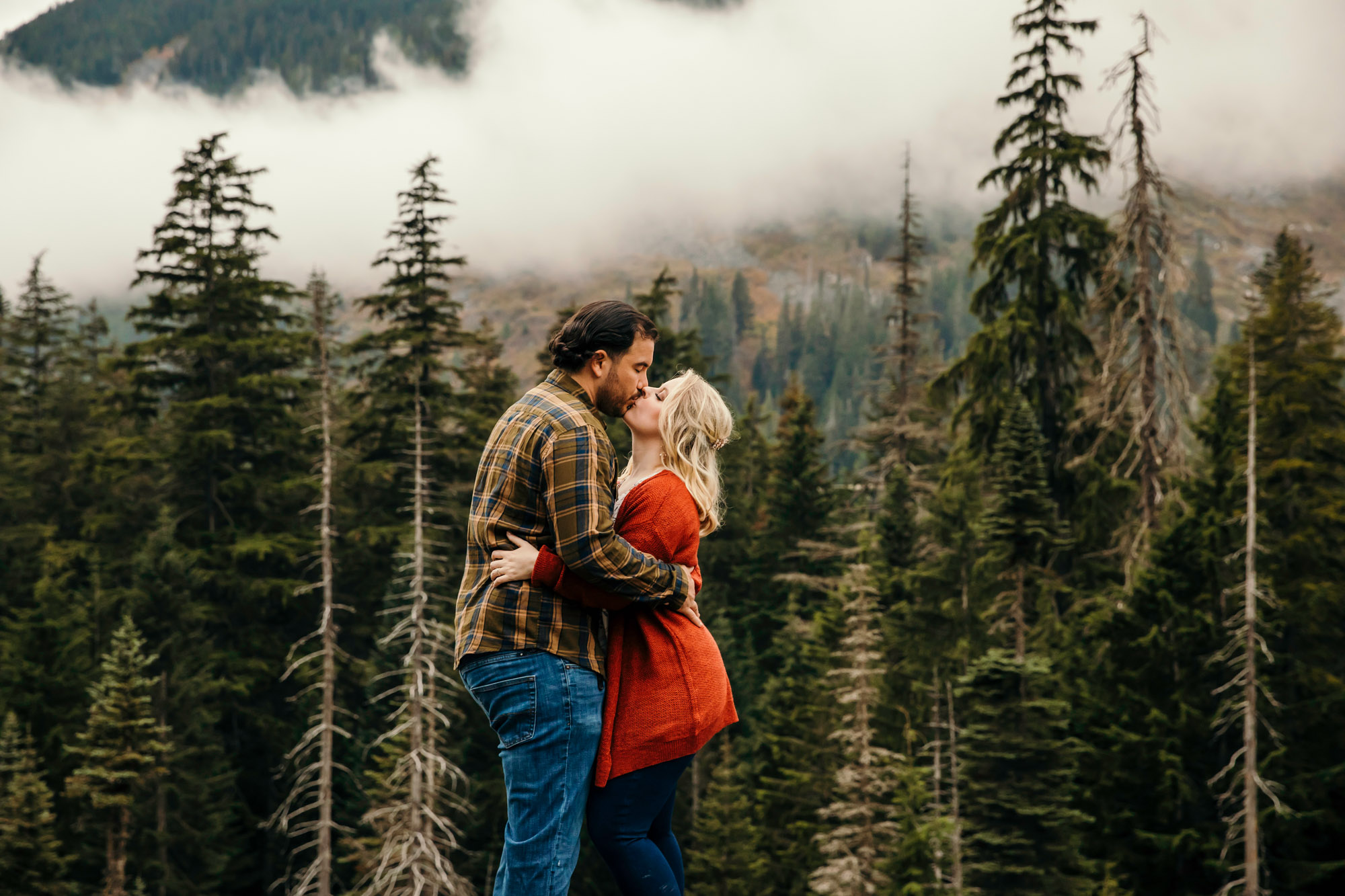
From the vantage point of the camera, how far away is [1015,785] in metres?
16.2

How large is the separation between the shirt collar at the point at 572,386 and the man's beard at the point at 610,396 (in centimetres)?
3

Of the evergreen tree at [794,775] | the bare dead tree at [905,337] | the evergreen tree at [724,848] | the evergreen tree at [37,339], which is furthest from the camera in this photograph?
the evergreen tree at [37,339]

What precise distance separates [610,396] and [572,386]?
14 centimetres

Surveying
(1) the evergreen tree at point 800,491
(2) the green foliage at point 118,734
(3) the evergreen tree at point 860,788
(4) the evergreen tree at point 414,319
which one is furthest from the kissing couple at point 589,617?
(1) the evergreen tree at point 800,491

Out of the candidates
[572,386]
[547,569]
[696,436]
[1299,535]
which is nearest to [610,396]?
[572,386]

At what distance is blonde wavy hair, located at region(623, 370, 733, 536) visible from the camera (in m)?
3.94

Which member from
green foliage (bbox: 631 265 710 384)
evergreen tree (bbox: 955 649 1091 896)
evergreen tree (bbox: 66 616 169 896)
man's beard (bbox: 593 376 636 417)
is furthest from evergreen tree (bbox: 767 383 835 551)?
man's beard (bbox: 593 376 636 417)

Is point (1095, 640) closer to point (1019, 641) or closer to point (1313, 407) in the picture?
point (1019, 641)

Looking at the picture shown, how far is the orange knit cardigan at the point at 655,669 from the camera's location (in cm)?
366

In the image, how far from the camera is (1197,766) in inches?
922

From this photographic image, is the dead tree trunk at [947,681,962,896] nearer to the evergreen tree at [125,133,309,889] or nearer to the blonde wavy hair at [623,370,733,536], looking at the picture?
the blonde wavy hair at [623,370,733,536]

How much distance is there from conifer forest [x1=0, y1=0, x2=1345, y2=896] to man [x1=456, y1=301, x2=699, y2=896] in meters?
13.6

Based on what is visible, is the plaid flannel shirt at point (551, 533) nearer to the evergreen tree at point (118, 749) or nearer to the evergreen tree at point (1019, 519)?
the evergreen tree at point (1019, 519)

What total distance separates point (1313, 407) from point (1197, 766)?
919cm
